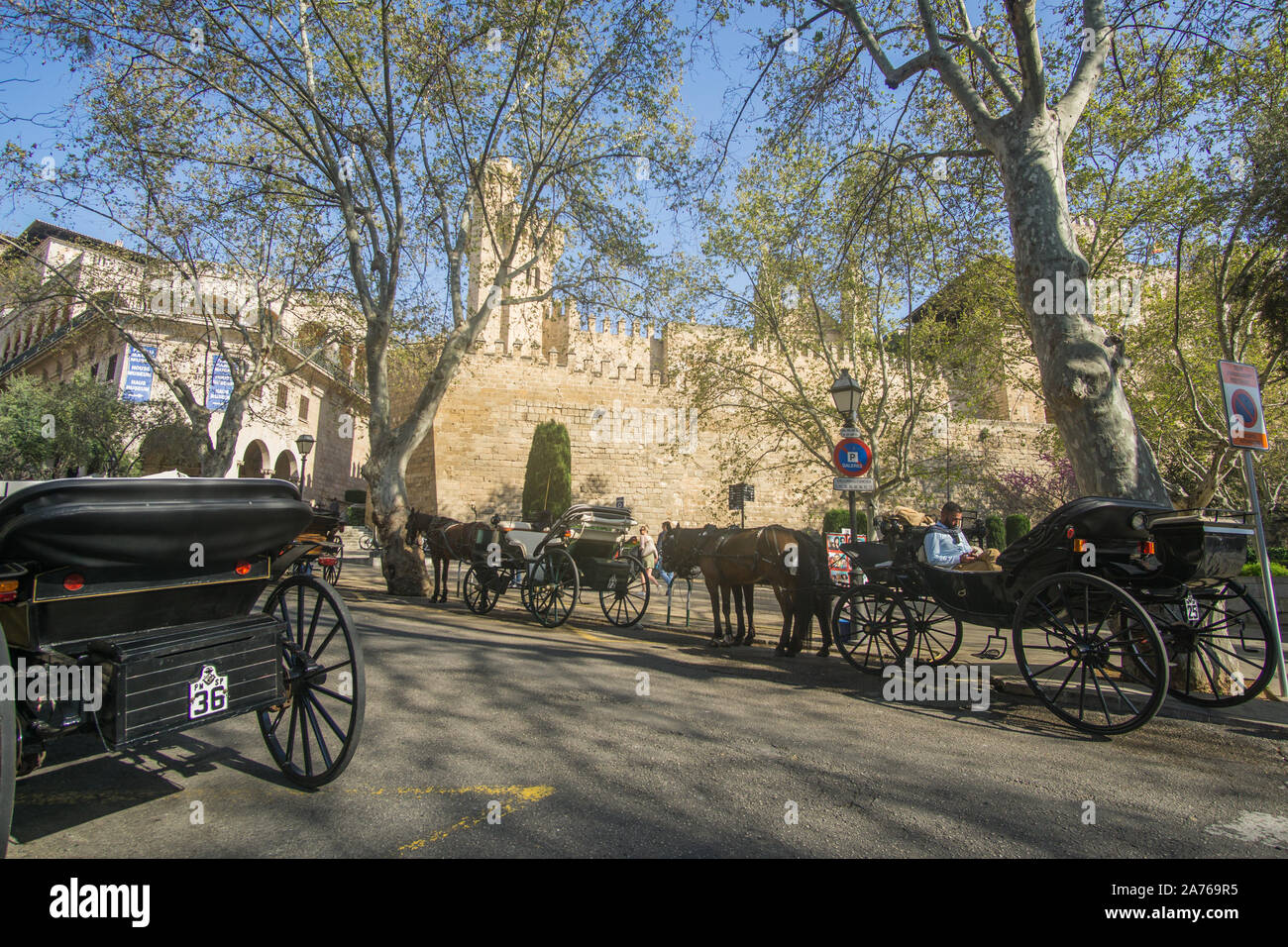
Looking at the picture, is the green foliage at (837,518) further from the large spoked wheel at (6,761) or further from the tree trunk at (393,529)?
the large spoked wheel at (6,761)

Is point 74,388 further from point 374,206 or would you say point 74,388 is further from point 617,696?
point 617,696

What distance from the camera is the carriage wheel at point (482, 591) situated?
1006 centimetres

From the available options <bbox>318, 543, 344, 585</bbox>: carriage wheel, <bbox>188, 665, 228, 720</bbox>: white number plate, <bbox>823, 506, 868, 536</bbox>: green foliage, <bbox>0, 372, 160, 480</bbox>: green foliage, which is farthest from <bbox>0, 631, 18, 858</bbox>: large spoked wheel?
<bbox>823, 506, 868, 536</bbox>: green foliage

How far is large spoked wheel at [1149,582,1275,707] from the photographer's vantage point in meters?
4.51

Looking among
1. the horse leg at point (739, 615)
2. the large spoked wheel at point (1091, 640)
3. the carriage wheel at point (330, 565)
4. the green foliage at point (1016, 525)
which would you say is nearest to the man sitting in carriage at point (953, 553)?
the large spoked wheel at point (1091, 640)

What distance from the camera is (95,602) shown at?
284cm

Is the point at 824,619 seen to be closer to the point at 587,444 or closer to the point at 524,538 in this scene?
the point at 524,538

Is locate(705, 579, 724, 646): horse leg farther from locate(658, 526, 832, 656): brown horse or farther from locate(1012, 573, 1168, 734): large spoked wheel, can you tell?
locate(1012, 573, 1168, 734): large spoked wheel

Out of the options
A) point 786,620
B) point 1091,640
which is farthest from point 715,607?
point 1091,640

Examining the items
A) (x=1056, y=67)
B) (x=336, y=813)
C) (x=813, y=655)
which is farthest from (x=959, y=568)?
(x=1056, y=67)

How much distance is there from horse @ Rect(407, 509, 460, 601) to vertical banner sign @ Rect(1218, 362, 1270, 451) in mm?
9409

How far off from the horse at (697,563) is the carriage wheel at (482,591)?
8.44 ft

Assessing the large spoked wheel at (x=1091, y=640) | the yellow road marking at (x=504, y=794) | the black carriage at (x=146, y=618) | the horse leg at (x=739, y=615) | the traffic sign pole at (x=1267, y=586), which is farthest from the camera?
the horse leg at (x=739, y=615)
